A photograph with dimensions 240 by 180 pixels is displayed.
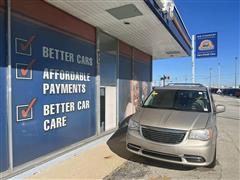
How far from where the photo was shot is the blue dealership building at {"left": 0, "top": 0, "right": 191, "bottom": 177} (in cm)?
396

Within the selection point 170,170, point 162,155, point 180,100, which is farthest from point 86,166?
point 180,100

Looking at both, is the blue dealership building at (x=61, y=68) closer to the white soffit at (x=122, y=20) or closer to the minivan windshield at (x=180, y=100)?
the white soffit at (x=122, y=20)

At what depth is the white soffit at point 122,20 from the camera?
4941 millimetres

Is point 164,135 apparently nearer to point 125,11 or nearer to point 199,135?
point 199,135

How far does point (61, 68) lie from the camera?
5.27m

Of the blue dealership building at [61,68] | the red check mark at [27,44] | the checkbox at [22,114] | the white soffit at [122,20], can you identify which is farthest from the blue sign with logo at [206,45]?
the checkbox at [22,114]

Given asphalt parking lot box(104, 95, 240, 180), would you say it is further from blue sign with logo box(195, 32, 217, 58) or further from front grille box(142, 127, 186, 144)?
blue sign with logo box(195, 32, 217, 58)

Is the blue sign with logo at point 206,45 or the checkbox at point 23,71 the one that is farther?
the blue sign with logo at point 206,45

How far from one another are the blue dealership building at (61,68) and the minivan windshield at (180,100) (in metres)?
1.99

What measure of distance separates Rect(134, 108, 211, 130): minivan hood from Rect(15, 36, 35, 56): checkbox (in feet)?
8.70

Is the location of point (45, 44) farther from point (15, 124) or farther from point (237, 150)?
point (237, 150)

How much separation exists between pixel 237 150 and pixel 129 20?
15.1 feet

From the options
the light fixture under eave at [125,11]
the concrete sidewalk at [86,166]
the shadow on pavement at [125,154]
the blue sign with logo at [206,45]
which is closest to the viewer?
the concrete sidewalk at [86,166]

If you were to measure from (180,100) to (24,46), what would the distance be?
3.69m
